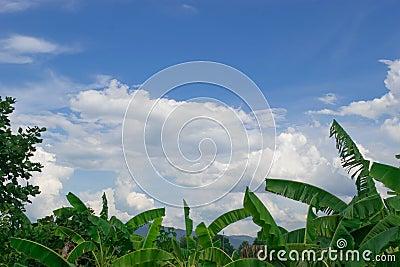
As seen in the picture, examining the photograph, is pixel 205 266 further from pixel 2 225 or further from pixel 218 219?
pixel 2 225

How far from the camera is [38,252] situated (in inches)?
386

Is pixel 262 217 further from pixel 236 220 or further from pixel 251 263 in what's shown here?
pixel 236 220

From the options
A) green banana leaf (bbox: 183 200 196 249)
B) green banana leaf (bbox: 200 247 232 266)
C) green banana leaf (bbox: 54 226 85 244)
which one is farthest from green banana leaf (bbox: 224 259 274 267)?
green banana leaf (bbox: 54 226 85 244)

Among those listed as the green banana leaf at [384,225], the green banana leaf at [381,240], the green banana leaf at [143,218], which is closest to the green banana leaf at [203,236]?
the green banana leaf at [143,218]

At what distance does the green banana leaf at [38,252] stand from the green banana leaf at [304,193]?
434 centimetres

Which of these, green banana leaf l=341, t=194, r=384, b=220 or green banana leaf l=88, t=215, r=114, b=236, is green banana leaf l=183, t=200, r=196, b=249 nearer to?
green banana leaf l=88, t=215, r=114, b=236

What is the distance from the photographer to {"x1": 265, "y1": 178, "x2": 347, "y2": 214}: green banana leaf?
380 inches

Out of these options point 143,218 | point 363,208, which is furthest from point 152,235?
point 363,208

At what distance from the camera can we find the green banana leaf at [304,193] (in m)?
9.66

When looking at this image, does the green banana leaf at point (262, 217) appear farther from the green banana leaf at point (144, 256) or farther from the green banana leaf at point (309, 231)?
the green banana leaf at point (144, 256)

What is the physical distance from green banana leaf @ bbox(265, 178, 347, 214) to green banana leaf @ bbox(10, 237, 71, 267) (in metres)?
4.34

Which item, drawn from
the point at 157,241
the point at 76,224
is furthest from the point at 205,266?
the point at 76,224

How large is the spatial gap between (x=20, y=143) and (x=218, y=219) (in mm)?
4966

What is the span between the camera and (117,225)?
38.7 feet
